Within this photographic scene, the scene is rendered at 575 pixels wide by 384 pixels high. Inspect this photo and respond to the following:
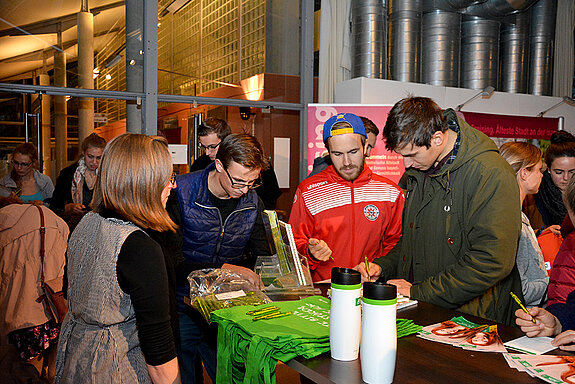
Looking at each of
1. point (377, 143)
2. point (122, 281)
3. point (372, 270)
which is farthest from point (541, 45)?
point (122, 281)

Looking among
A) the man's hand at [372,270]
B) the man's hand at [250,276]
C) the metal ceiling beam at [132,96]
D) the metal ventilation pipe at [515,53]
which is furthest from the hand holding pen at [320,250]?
the metal ventilation pipe at [515,53]

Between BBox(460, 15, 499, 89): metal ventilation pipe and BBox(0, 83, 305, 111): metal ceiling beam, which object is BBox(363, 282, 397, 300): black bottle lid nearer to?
BBox(0, 83, 305, 111): metal ceiling beam

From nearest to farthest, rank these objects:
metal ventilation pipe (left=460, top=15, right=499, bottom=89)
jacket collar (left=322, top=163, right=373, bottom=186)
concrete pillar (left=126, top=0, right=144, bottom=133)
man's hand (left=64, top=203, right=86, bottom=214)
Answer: jacket collar (left=322, top=163, right=373, bottom=186) < man's hand (left=64, top=203, right=86, bottom=214) < concrete pillar (left=126, top=0, right=144, bottom=133) < metal ventilation pipe (left=460, top=15, right=499, bottom=89)

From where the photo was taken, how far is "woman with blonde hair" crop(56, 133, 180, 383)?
1.49 meters

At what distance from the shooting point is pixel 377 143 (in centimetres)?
506

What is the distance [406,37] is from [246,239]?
3759 mm

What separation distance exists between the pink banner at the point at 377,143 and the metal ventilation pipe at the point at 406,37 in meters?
0.76

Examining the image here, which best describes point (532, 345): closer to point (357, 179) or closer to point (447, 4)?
point (357, 179)

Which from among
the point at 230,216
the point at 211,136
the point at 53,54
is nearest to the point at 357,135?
the point at 230,216

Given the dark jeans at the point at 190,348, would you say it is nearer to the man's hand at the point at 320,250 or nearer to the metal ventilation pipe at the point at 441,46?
the man's hand at the point at 320,250

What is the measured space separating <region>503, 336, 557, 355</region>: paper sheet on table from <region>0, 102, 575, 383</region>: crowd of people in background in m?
0.03

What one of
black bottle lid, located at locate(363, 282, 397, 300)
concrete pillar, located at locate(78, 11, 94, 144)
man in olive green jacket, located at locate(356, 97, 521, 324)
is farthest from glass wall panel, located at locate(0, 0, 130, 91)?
black bottle lid, located at locate(363, 282, 397, 300)

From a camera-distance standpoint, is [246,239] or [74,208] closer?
[246,239]

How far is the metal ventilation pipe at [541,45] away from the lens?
6.36 m
